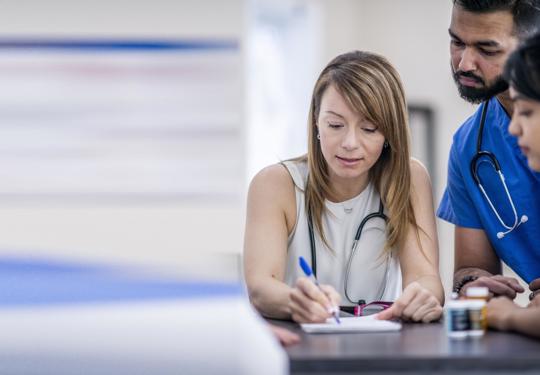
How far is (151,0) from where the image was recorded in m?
6.18

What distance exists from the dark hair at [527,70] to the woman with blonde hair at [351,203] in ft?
1.32

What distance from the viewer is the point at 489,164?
220 cm

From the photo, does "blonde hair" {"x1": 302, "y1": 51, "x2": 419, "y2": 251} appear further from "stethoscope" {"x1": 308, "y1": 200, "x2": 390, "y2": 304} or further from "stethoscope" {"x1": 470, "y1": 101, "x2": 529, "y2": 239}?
"stethoscope" {"x1": 470, "y1": 101, "x2": 529, "y2": 239}

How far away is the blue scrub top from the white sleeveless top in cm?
26

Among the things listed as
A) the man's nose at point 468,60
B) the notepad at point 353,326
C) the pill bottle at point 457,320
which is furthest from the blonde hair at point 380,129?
the pill bottle at point 457,320

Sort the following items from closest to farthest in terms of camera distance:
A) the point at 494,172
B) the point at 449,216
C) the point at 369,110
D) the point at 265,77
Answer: the point at 369,110, the point at 494,172, the point at 449,216, the point at 265,77

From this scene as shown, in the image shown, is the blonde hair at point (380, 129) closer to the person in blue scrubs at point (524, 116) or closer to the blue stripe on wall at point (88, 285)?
the person in blue scrubs at point (524, 116)

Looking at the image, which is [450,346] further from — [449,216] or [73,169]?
[73,169]

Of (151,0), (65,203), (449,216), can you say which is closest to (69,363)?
(449,216)

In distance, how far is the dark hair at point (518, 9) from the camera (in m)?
2.08

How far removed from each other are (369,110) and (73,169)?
4593 mm

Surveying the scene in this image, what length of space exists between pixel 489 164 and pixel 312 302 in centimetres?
72

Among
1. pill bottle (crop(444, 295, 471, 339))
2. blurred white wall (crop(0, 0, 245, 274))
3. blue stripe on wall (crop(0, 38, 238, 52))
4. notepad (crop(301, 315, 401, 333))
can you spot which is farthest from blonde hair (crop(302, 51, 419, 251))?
blue stripe on wall (crop(0, 38, 238, 52))

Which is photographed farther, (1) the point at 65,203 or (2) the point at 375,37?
(2) the point at 375,37
